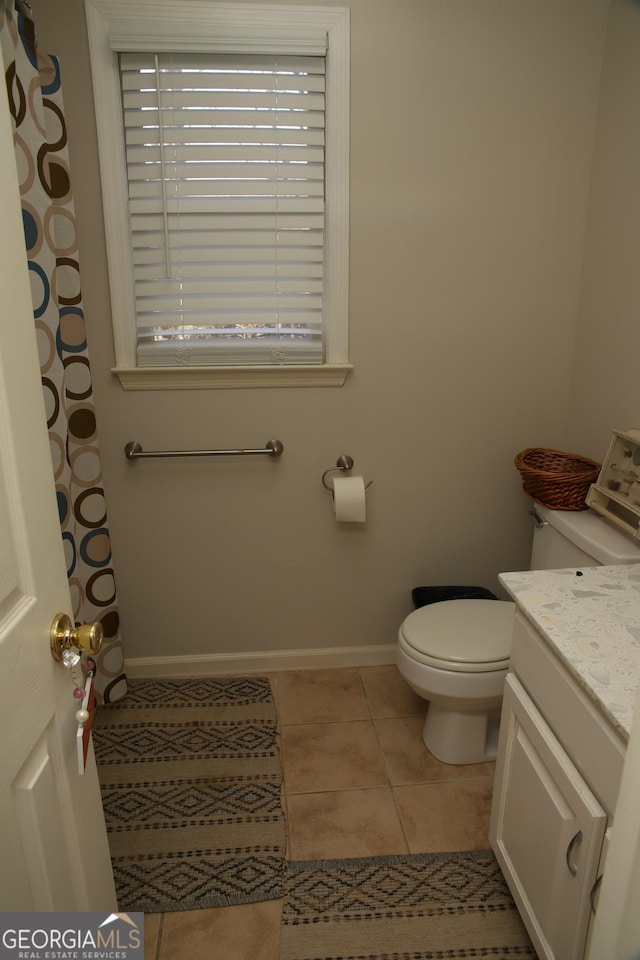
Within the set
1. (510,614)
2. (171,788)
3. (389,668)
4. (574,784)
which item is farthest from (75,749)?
(389,668)

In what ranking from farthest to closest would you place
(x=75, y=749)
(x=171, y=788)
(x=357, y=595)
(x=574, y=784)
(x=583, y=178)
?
1. (x=357, y=595)
2. (x=583, y=178)
3. (x=171, y=788)
4. (x=574, y=784)
5. (x=75, y=749)

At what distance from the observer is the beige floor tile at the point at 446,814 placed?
175 centimetres

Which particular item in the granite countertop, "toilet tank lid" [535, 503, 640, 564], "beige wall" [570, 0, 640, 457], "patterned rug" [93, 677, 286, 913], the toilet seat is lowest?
"patterned rug" [93, 677, 286, 913]

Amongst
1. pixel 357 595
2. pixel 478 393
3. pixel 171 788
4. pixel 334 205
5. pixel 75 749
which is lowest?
pixel 171 788

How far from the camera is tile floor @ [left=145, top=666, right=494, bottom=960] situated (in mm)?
1517

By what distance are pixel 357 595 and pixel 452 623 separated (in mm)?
507

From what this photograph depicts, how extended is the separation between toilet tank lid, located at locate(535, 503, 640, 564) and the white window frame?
2.71 feet

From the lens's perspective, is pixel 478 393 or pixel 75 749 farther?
pixel 478 393

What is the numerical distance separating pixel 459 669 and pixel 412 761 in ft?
1.36

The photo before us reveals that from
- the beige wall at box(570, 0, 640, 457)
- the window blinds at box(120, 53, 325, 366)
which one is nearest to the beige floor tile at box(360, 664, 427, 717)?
the beige wall at box(570, 0, 640, 457)

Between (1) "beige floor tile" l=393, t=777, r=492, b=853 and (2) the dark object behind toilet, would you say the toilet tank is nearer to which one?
(2) the dark object behind toilet

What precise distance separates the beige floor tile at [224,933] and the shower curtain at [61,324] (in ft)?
2.83

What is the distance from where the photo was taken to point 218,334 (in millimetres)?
2119

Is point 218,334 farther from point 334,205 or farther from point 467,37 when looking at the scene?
point 467,37
